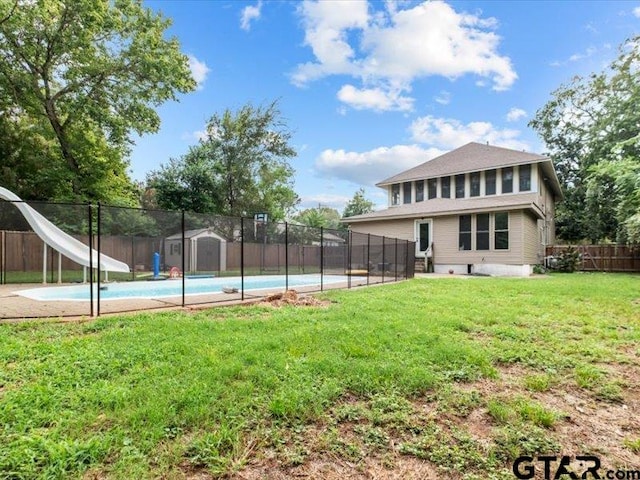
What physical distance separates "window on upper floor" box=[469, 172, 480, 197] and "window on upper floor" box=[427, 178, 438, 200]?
1785 millimetres

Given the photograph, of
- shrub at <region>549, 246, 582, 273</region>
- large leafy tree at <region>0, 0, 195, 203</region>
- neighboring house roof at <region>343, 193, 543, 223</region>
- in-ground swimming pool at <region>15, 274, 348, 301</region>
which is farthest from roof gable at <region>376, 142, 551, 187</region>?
large leafy tree at <region>0, 0, 195, 203</region>

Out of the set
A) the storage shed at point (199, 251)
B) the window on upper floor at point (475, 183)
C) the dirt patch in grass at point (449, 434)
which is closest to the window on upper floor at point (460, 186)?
the window on upper floor at point (475, 183)

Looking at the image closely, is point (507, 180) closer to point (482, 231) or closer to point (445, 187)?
point (445, 187)

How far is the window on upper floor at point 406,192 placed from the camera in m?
20.1

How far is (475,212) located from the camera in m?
15.0

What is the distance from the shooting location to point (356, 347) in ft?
12.2

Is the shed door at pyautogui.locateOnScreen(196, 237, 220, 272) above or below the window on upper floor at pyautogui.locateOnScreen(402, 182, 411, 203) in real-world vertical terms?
below

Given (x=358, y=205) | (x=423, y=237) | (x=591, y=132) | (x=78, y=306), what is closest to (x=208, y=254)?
(x=78, y=306)

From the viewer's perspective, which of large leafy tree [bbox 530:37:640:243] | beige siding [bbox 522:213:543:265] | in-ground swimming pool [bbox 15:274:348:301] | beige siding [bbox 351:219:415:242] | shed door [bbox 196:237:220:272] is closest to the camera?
in-ground swimming pool [bbox 15:274:348:301]

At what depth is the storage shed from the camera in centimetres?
1229

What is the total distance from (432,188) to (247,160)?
1274cm

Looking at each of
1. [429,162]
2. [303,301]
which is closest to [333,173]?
[429,162]

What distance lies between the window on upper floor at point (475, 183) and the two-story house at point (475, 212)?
0.05m

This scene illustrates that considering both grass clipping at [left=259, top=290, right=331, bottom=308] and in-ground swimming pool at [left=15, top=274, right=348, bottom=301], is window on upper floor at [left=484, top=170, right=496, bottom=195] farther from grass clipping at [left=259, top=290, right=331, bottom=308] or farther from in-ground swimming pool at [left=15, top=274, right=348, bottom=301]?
grass clipping at [left=259, top=290, right=331, bottom=308]
